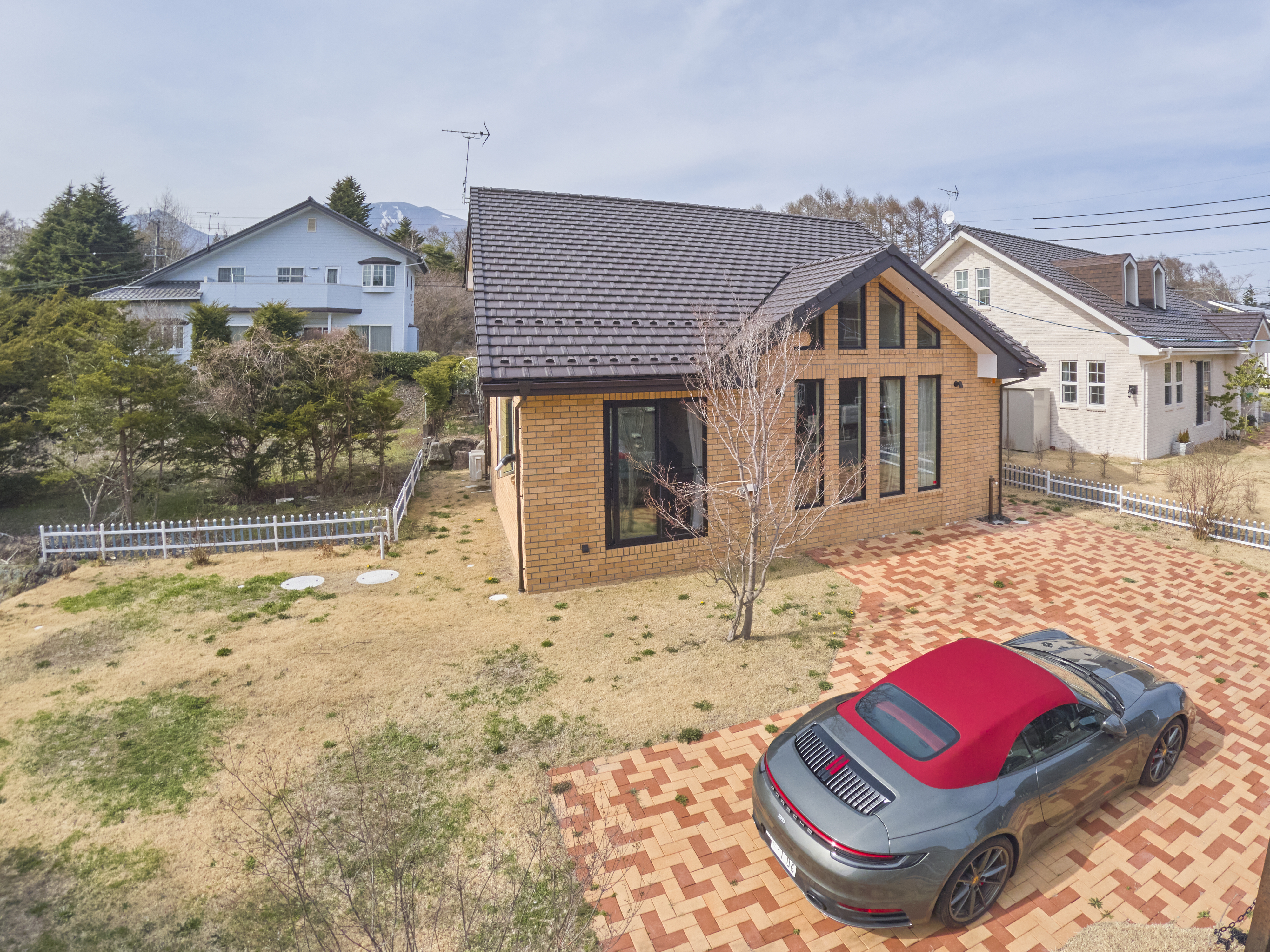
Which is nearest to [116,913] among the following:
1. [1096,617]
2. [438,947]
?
[438,947]

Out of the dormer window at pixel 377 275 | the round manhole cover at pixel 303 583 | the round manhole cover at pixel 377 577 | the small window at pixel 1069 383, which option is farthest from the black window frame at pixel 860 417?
the dormer window at pixel 377 275

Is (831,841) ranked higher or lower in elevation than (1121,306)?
lower

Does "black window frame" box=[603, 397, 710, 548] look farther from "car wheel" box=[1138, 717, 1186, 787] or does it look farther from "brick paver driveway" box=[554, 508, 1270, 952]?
"car wheel" box=[1138, 717, 1186, 787]

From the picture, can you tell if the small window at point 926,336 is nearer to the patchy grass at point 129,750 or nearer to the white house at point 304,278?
the patchy grass at point 129,750

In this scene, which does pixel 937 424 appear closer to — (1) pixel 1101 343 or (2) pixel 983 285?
(1) pixel 1101 343

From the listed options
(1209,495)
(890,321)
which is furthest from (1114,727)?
(1209,495)

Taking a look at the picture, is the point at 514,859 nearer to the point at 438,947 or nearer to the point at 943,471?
the point at 438,947
